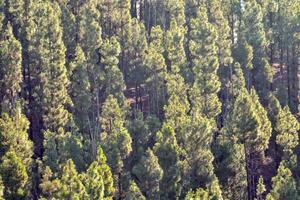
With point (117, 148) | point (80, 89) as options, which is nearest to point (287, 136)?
point (117, 148)

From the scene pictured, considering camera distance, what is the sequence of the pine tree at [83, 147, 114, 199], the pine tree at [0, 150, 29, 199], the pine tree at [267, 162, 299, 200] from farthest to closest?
1. the pine tree at [267, 162, 299, 200]
2. the pine tree at [0, 150, 29, 199]
3. the pine tree at [83, 147, 114, 199]

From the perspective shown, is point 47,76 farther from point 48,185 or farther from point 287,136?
point 287,136

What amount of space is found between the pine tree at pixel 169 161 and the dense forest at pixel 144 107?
104 mm

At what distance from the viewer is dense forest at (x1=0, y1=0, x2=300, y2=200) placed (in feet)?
168

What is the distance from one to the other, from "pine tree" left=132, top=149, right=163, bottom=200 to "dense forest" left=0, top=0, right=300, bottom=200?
0.11 meters

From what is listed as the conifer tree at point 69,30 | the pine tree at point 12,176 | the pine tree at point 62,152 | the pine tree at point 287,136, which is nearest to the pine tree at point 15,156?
the pine tree at point 12,176

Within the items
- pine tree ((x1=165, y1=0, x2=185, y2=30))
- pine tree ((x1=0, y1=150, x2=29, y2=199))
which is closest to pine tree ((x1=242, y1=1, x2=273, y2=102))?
pine tree ((x1=165, y1=0, x2=185, y2=30))

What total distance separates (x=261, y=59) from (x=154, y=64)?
19.6 metres

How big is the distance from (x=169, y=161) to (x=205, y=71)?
56.7 ft

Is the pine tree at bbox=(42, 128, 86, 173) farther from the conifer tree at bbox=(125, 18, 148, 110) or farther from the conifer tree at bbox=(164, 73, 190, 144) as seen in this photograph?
the conifer tree at bbox=(125, 18, 148, 110)

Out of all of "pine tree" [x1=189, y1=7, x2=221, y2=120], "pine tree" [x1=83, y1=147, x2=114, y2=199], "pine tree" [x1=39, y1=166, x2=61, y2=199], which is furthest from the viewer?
"pine tree" [x1=189, y1=7, x2=221, y2=120]

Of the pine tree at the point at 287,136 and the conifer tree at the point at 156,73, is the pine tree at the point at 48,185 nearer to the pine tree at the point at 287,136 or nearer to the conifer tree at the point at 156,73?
the conifer tree at the point at 156,73

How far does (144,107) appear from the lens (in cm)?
7650

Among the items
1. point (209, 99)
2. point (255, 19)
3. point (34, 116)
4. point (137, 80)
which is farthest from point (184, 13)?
point (34, 116)
